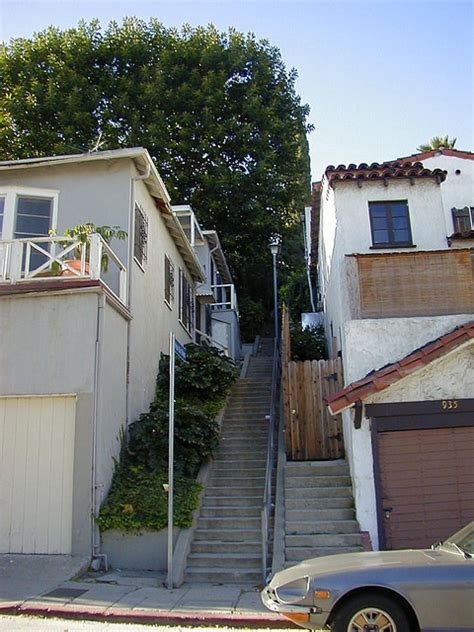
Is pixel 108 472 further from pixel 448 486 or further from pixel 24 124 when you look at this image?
pixel 24 124

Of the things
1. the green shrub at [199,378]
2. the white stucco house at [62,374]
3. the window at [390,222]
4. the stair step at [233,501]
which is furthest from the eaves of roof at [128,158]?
the stair step at [233,501]

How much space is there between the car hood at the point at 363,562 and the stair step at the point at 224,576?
2.52m

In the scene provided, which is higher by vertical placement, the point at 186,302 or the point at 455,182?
the point at 455,182

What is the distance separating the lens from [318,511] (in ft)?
31.8

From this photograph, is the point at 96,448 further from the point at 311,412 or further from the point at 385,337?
the point at 385,337

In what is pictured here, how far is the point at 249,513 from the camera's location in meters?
10.2

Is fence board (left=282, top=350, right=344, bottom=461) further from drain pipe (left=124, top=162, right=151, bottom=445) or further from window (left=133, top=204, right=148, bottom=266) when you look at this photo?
window (left=133, top=204, right=148, bottom=266)

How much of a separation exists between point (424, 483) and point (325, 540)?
5.80 feet

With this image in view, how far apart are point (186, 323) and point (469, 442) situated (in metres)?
10.8

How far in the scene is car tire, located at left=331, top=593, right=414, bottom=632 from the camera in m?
5.32

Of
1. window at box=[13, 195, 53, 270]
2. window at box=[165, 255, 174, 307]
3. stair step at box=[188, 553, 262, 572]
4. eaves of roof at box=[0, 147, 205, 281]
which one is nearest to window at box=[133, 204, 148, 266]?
eaves of roof at box=[0, 147, 205, 281]

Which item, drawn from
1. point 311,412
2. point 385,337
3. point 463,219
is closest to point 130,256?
point 311,412

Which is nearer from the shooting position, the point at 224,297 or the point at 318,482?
the point at 318,482

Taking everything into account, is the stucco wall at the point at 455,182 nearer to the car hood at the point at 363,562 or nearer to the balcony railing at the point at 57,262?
the balcony railing at the point at 57,262
